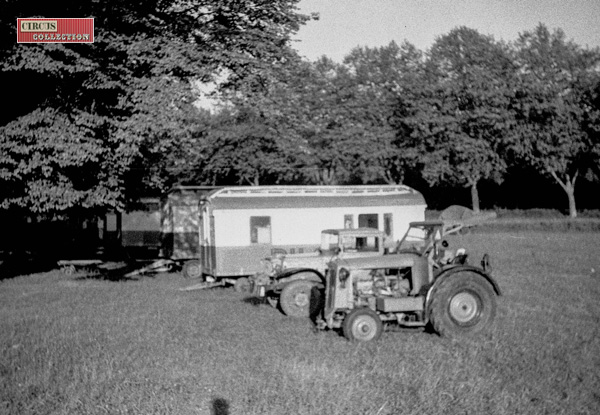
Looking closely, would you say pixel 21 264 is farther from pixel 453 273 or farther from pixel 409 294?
pixel 453 273

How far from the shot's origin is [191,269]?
73.2 ft

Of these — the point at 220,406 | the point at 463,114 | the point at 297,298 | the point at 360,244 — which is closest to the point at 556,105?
the point at 463,114

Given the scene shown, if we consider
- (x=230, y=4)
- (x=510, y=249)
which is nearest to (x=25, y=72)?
(x=230, y=4)

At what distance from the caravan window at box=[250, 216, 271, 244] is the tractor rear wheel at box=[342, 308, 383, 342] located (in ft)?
27.9

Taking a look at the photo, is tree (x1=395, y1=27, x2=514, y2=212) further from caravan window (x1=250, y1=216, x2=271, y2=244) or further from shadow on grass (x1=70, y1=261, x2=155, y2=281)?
caravan window (x1=250, y1=216, x2=271, y2=244)

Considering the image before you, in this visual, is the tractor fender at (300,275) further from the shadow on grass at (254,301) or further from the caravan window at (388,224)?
the caravan window at (388,224)

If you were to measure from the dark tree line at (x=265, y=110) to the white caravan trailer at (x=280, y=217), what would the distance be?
97.1 inches

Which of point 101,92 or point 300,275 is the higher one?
point 101,92

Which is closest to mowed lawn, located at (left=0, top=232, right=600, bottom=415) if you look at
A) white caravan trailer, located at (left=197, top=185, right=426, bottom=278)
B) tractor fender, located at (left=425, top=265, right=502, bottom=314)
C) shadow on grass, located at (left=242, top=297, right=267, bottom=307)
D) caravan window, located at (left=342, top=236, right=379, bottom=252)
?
shadow on grass, located at (left=242, top=297, right=267, bottom=307)

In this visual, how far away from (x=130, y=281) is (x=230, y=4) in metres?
9.59

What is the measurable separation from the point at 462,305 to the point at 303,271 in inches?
172

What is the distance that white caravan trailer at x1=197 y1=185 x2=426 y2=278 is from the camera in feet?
58.6

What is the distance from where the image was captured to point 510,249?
2661cm

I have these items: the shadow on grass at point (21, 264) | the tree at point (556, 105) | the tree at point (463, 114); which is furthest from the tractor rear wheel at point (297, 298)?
the tree at point (556, 105)
